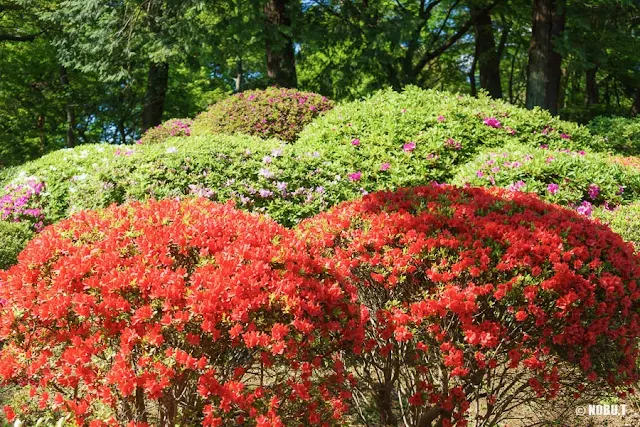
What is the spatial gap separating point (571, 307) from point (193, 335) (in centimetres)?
219

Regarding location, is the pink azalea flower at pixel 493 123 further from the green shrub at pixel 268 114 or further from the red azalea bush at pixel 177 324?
the red azalea bush at pixel 177 324

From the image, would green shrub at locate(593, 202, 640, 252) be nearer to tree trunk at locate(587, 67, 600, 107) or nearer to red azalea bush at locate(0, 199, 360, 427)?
red azalea bush at locate(0, 199, 360, 427)

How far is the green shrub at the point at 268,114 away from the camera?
1081cm

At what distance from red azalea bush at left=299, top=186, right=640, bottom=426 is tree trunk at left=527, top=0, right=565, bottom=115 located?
32.2 ft

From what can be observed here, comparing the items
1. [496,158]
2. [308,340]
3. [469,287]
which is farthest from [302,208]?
[308,340]

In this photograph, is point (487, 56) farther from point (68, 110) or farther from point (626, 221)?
point (68, 110)

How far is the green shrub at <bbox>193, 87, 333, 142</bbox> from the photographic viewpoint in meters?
10.8

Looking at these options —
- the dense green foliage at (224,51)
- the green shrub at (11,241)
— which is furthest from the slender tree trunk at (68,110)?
the green shrub at (11,241)

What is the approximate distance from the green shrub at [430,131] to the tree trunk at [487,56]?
412 inches

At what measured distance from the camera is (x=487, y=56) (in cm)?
1802

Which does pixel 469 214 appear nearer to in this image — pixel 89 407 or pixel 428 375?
pixel 428 375

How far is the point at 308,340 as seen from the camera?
250cm

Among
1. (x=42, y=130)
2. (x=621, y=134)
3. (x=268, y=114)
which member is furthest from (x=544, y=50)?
(x=42, y=130)

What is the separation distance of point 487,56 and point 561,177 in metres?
13.4
